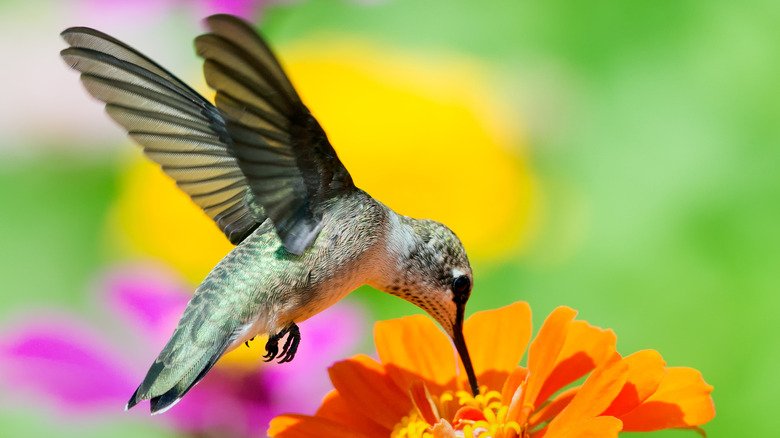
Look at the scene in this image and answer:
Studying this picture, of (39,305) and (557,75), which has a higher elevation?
(557,75)

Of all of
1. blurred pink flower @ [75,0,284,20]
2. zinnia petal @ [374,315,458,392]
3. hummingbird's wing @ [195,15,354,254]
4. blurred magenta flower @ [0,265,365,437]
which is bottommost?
blurred magenta flower @ [0,265,365,437]

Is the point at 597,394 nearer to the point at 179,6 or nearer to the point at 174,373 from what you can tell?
the point at 174,373

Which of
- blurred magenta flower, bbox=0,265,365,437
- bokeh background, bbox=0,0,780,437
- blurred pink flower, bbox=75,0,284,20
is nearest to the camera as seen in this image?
blurred magenta flower, bbox=0,265,365,437

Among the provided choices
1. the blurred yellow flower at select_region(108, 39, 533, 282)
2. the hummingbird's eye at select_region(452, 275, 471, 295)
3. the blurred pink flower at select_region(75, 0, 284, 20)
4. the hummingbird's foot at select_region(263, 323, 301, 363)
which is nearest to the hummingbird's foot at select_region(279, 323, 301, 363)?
the hummingbird's foot at select_region(263, 323, 301, 363)

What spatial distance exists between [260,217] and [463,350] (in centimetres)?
17

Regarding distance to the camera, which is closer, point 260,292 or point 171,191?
point 260,292

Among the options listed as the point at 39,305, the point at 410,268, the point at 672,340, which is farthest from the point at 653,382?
the point at 39,305

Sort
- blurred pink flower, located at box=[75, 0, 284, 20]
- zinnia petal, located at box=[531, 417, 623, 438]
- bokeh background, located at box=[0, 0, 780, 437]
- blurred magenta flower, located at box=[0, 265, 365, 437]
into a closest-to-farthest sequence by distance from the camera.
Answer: zinnia petal, located at box=[531, 417, 623, 438], blurred magenta flower, located at box=[0, 265, 365, 437], blurred pink flower, located at box=[75, 0, 284, 20], bokeh background, located at box=[0, 0, 780, 437]

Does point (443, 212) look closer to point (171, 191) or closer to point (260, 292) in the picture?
point (171, 191)

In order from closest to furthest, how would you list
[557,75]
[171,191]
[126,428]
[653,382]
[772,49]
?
[653,382] < [126,428] < [171,191] < [772,49] < [557,75]

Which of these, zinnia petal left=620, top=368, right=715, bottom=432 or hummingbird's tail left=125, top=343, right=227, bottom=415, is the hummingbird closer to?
hummingbird's tail left=125, top=343, right=227, bottom=415

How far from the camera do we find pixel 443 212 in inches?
48.0

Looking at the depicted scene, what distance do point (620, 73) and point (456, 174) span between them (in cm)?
37

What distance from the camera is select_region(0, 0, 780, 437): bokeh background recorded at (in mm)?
1128
